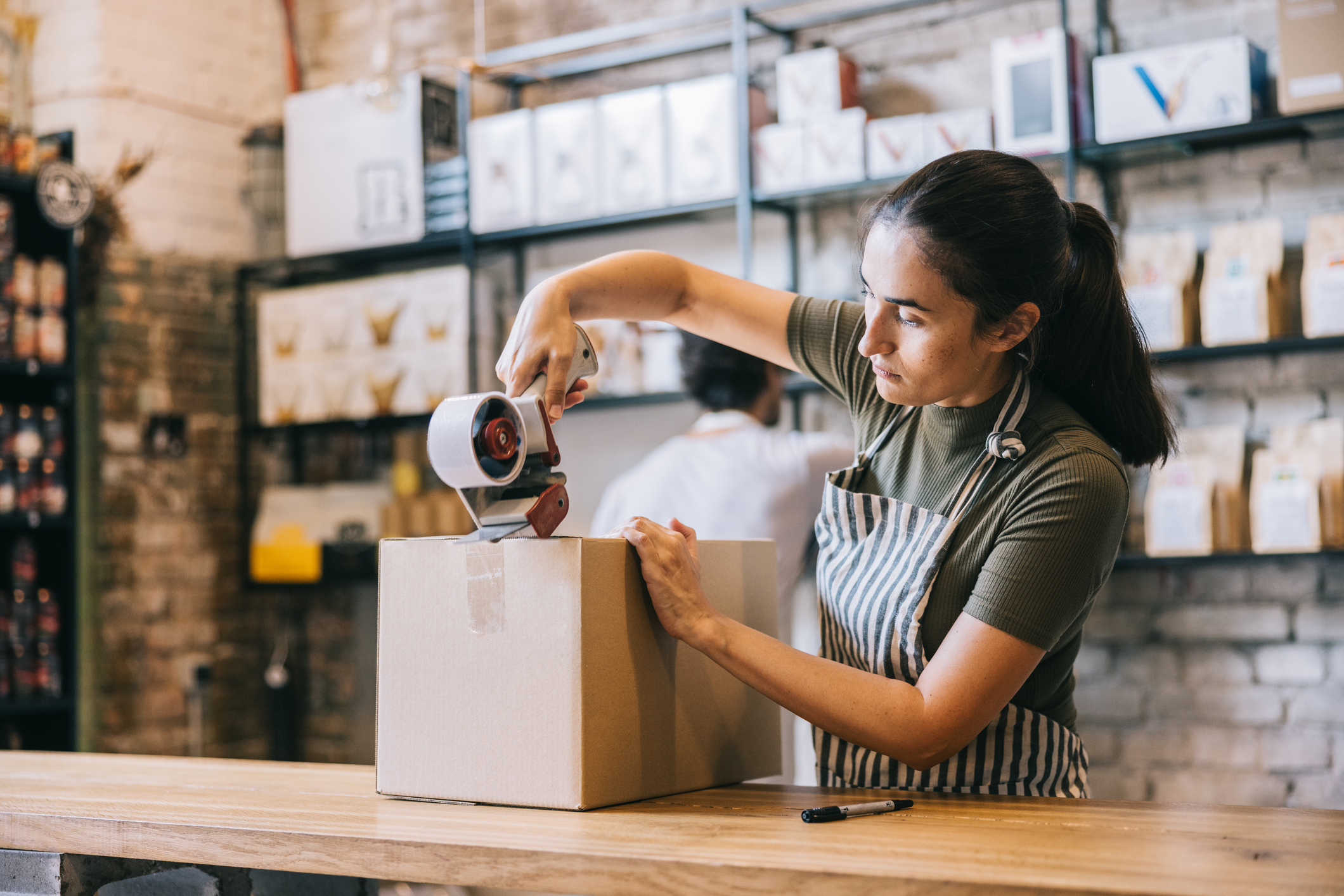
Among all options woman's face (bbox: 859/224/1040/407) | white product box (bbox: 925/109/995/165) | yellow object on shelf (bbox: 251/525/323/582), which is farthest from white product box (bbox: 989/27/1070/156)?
yellow object on shelf (bbox: 251/525/323/582)

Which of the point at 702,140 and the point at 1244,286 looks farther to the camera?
the point at 702,140

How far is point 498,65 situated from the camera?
13.1 ft

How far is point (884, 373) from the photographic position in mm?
1366

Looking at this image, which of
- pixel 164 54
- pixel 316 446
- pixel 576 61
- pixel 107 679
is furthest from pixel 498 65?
pixel 107 679

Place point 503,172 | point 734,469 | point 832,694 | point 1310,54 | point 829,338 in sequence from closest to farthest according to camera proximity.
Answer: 1. point 832,694
2. point 829,338
3. point 734,469
4. point 1310,54
5. point 503,172

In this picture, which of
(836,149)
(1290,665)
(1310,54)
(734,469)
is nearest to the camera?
(734,469)

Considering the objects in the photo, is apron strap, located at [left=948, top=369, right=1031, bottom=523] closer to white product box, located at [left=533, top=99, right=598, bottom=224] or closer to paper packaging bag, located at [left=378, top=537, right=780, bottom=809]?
paper packaging bag, located at [left=378, top=537, right=780, bottom=809]

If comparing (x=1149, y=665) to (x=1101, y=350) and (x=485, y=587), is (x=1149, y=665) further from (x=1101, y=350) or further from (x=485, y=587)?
(x=485, y=587)

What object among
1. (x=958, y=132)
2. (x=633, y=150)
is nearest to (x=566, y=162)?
(x=633, y=150)

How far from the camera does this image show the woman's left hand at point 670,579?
1.21 meters

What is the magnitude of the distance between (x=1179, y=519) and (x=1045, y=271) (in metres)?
1.86

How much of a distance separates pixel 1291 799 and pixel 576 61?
2833 mm

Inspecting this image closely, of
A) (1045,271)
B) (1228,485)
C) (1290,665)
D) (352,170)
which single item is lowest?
(1290,665)

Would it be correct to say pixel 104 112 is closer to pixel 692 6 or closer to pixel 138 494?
pixel 138 494
